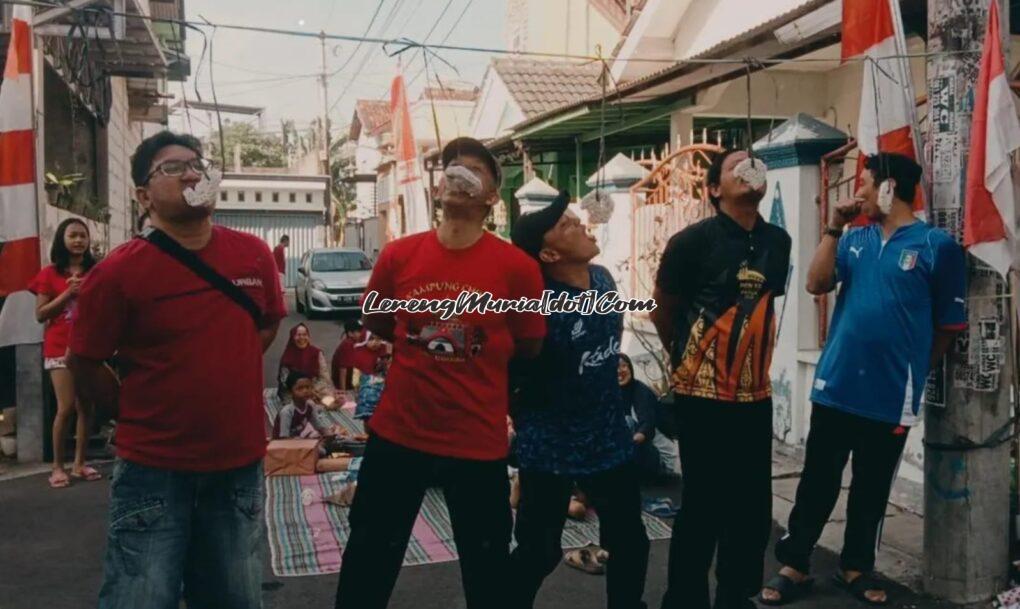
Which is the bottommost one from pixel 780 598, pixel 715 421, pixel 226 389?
pixel 780 598

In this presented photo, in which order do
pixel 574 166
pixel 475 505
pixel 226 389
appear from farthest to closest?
1. pixel 574 166
2. pixel 475 505
3. pixel 226 389

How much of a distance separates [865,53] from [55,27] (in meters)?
6.27

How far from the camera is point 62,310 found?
20.4 feet

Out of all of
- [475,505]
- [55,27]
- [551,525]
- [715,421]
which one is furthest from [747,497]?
[55,27]

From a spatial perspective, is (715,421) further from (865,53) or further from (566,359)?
(865,53)

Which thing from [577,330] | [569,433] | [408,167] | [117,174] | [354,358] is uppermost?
[117,174]

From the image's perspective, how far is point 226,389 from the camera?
2773 millimetres

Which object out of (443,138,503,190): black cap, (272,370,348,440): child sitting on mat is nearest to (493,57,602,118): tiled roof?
(272,370,348,440): child sitting on mat

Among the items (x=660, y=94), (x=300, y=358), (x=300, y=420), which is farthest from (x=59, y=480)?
(x=660, y=94)

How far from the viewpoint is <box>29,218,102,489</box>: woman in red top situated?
6223 millimetres

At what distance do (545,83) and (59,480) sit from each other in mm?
12215

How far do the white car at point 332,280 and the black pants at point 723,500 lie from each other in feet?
49.1

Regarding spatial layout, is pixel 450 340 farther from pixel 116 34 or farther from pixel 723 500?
pixel 116 34

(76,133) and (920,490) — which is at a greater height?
(76,133)
